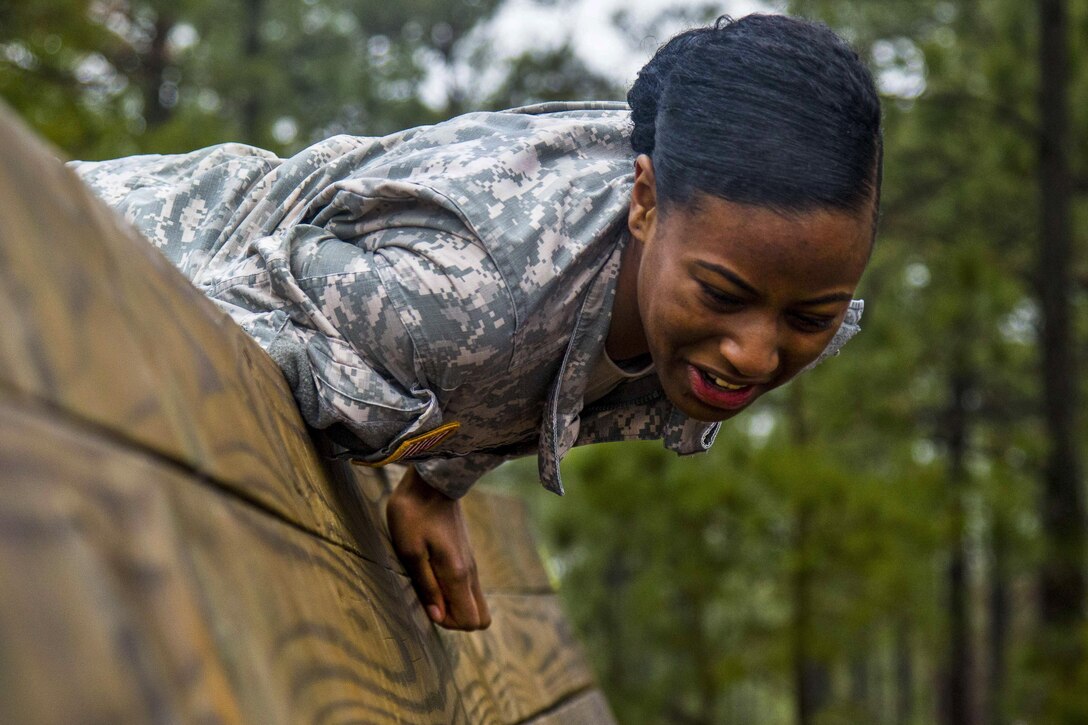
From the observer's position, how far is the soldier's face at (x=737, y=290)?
147 centimetres

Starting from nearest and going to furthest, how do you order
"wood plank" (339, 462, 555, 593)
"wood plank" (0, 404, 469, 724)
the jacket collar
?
"wood plank" (0, 404, 469, 724)
the jacket collar
"wood plank" (339, 462, 555, 593)

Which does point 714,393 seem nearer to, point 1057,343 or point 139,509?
point 139,509

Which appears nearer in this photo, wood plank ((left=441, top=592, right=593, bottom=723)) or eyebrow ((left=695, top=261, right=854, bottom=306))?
eyebrow ((left=695, top=261, right=854, bottom=306))

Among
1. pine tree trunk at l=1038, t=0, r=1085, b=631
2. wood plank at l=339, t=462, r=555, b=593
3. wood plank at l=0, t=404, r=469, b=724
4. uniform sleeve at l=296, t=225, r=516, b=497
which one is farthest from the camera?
pine tree trunk at l=1038, t=0, r=1085, b=631

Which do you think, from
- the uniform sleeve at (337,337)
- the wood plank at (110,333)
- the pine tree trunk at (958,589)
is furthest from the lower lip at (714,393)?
the pine tree trunk at (958,589)

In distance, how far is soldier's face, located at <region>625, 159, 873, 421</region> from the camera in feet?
4.82

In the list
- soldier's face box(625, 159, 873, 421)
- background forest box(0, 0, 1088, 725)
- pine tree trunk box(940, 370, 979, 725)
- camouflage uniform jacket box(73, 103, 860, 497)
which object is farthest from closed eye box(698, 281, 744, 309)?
pine tree trunk box(940, 370, 979, 725)

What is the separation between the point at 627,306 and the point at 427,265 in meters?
0.29

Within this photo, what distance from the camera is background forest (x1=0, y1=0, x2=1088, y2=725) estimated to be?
8.38 meters

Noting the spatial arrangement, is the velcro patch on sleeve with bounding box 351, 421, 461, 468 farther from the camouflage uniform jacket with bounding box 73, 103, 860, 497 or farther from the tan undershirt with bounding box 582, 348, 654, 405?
the tan undershirt with bounding box 582, 348, 654, 405

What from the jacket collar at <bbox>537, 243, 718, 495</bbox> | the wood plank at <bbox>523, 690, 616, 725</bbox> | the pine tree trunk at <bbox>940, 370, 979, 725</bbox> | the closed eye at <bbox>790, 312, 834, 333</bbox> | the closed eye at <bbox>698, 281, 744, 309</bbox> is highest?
the closed eye at <bbox>698, 281, 744, 309</bbox>

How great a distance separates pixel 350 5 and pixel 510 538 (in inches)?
477

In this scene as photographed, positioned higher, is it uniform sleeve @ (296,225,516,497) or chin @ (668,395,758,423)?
uniform sleeve @ (296,225,516,497)

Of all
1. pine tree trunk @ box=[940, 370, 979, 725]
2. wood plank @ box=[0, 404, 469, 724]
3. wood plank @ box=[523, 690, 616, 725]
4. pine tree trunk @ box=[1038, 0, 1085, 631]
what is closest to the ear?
wood plank @ box=[0, 404, 469, 724]
